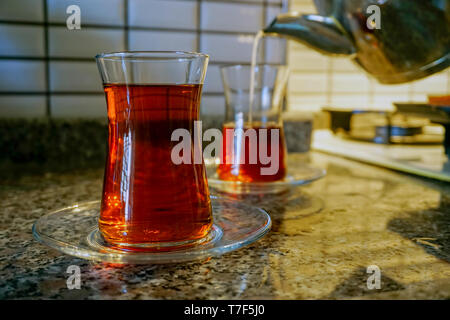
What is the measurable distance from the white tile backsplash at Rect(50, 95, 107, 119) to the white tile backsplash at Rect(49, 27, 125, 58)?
0.10 metres

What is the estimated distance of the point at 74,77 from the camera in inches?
44.1

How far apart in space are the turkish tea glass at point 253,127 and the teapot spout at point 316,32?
0.07 meters

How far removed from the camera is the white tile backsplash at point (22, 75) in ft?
3.48

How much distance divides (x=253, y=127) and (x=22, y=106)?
2.11 feet

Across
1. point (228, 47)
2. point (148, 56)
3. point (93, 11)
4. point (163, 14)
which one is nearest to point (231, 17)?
point (228, 47)

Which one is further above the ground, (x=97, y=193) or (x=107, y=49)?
(x=107, y=49)

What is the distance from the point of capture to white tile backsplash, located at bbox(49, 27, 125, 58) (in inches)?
43.1

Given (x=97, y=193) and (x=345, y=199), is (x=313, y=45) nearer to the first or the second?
(x=345, y=199)

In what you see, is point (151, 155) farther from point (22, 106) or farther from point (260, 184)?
point (22, 106)

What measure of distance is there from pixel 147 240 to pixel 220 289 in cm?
8

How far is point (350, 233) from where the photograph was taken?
1.52ft

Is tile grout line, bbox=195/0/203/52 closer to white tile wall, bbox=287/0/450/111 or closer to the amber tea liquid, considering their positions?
white tile wall, bbox=287/0/450/111
